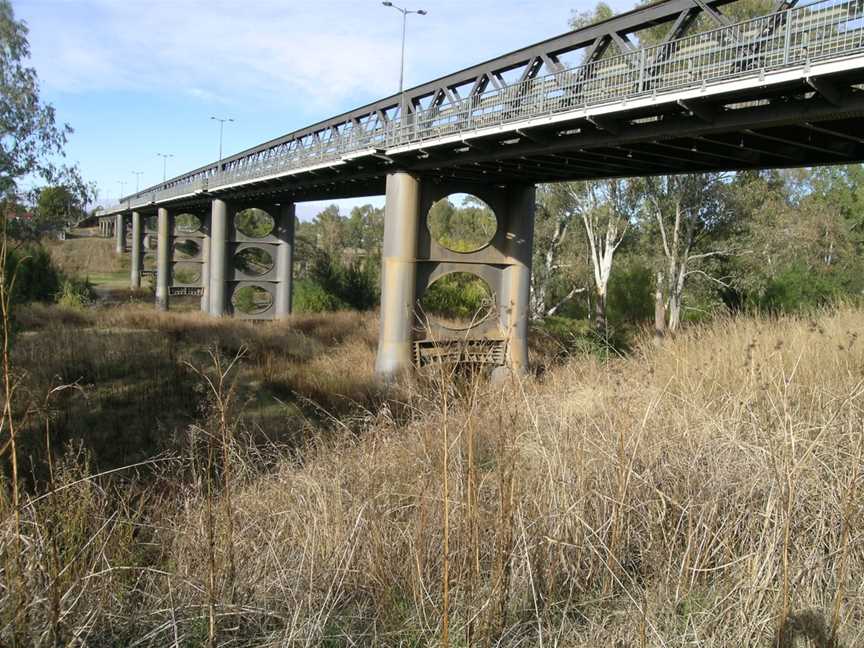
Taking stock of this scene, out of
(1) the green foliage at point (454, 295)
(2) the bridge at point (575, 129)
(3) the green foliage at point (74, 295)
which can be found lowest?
(3) the green foliage at point (74, 295)

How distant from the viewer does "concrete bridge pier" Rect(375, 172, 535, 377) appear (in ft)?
56.4

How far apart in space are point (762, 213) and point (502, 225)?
13828mm

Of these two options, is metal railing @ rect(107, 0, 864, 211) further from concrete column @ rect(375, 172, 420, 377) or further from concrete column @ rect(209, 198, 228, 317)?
concrete column @ rect(209, 198, 228, 317)

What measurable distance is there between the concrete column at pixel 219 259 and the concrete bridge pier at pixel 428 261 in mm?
18009

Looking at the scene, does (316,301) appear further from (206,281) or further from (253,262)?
(253,262)

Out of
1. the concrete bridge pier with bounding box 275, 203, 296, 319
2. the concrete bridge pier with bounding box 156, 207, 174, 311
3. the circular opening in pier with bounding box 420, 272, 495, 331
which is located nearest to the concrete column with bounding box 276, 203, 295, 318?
the concrete bridge pier with bounding box 275, 203, 296, 319

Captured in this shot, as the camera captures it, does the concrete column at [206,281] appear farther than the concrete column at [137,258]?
No

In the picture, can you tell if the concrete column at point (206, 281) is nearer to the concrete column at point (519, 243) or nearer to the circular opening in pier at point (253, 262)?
the circular opening in pier at point (253, 262)

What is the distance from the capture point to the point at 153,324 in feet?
89.1

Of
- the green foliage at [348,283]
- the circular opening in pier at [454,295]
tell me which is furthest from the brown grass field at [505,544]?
the green foliage at [348,283]

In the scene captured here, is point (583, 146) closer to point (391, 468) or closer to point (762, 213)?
point (391, 468)

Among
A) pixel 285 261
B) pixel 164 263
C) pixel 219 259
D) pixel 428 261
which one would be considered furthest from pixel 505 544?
pixel 164 263

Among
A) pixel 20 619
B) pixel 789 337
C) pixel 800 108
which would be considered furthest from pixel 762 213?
pixel 20 619

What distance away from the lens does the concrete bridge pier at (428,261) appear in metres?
17.2
